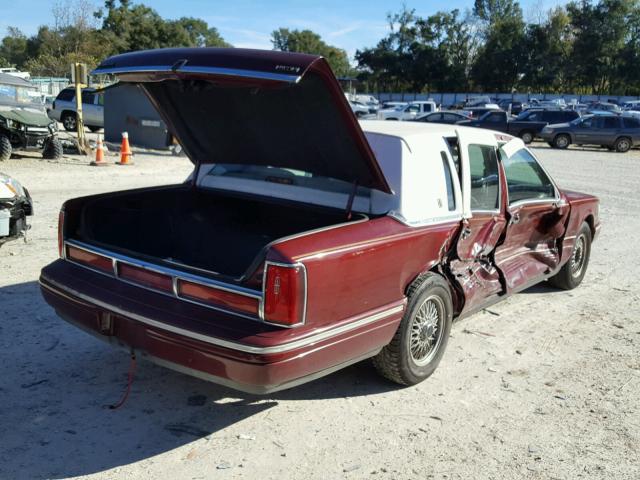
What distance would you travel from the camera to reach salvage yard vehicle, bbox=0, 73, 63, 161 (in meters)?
15.0

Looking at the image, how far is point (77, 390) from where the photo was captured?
4.01 metres

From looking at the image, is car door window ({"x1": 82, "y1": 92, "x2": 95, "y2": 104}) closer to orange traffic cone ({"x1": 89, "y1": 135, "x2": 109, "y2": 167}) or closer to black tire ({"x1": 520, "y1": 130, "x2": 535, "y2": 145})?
orange traffic cone ({"x1": 89, "y1": 135, "x2": 109, "y2": 167})

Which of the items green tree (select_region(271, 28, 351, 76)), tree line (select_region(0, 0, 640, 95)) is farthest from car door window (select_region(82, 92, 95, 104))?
green tree (select_region(271, 28, 351, 76))

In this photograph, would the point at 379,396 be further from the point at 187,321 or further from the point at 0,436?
the point at 0,436

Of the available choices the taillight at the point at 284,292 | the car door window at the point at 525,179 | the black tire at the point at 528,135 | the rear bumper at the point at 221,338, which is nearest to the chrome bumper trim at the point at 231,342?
the rear bumper at the point at 221,338

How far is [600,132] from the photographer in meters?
27.2

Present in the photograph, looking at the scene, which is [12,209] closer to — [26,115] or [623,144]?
[26,115]

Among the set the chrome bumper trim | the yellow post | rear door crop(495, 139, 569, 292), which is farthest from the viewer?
the yellow post

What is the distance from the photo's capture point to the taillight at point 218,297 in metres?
3.26

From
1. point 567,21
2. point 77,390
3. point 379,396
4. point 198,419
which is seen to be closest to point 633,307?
point 379,396

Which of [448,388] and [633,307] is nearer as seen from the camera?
[448,388]

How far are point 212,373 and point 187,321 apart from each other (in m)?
0.30

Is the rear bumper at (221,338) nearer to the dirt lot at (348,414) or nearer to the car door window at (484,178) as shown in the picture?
the dirt lot at (348,414)

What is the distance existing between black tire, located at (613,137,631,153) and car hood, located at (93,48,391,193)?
26.2 metres
